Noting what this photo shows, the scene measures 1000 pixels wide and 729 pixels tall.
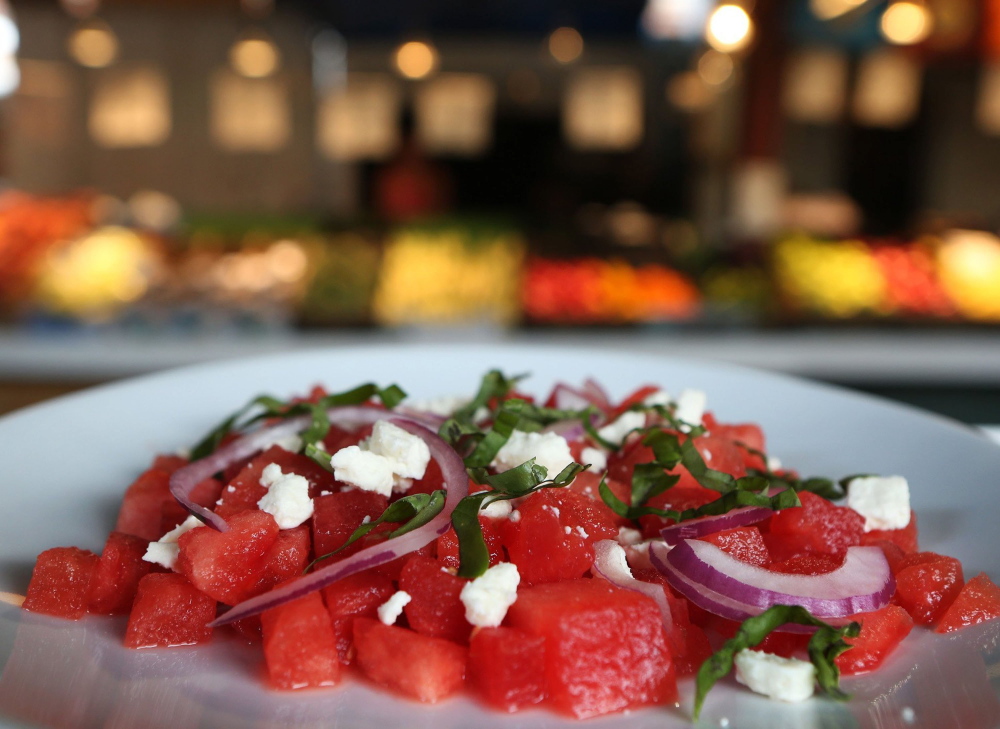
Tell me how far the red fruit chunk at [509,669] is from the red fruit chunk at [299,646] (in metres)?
0.14

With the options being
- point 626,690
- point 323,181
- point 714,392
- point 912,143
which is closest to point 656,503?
point 626,690

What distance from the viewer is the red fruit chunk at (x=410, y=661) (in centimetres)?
81

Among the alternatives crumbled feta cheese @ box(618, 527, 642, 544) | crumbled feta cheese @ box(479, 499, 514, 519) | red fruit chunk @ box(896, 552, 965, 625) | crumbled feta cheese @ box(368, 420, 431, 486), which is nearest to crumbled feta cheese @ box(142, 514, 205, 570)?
crumbled feta cheese @ box(368, 420, 431, 486)

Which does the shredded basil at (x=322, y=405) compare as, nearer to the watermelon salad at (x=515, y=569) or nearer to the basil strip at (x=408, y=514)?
the watermelon salad at (x=515, y=569)

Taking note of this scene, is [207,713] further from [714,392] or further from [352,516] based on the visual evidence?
[714,392]

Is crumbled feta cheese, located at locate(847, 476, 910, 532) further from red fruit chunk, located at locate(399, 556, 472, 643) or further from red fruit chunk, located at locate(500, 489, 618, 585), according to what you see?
red fruit chunk, located at locate(399, 556, 472, 643)

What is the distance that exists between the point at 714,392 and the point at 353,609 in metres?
0.89

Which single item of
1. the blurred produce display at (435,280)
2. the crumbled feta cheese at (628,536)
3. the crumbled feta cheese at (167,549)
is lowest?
the blurred produce display at (435,280)

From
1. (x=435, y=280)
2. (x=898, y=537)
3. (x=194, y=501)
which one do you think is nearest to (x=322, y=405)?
(x=194, y=501)

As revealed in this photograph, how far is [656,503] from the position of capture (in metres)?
A: 1.09

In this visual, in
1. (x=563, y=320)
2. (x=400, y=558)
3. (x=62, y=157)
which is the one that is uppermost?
(x=62, y=157)

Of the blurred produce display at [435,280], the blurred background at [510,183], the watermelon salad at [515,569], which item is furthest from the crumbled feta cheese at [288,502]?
the blurred produce display at [435,280]

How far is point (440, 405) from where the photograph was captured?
1320 millimetres

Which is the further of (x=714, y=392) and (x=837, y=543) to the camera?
(x=714, y=392)
